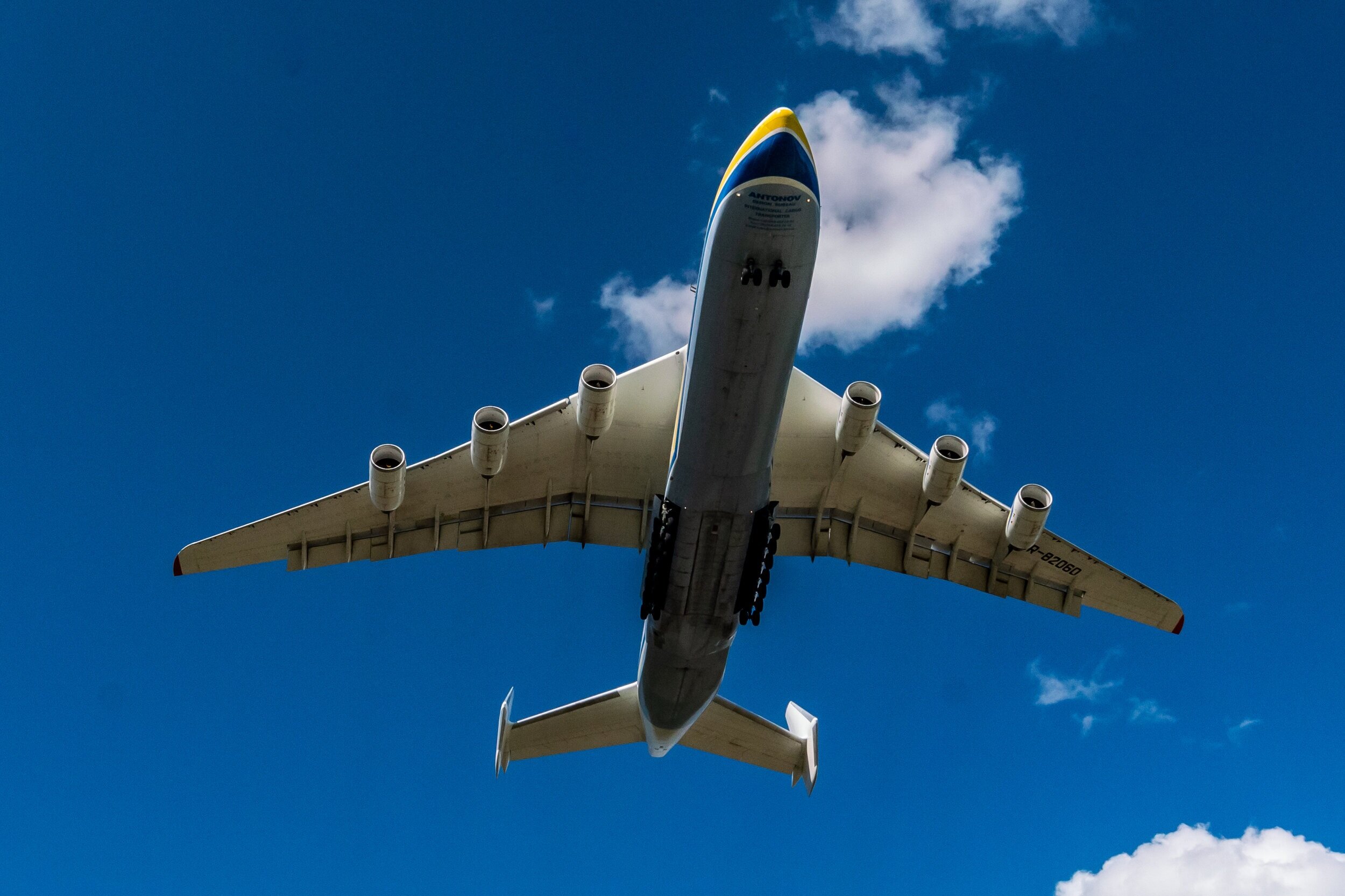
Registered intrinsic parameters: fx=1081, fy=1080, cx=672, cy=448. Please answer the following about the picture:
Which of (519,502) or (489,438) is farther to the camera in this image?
(519,502)

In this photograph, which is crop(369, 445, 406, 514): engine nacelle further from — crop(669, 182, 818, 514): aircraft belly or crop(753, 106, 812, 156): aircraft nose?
crop(753, 106, 812, 156): aircraft nose

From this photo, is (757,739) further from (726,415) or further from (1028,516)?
(726,415)

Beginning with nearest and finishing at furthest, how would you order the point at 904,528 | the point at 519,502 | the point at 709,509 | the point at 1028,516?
the point at 709,509
the point at 1028,516
the point at 519,502
the point at 904,528

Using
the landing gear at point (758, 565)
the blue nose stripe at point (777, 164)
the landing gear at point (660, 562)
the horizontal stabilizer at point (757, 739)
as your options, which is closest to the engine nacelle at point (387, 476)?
the landing gear at point (660, 562)

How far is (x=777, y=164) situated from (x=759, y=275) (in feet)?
4.50

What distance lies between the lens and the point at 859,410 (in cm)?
1750

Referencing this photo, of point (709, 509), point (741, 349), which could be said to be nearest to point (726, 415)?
point (741, 349)

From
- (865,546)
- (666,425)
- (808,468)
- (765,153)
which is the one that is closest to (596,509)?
(666,425)

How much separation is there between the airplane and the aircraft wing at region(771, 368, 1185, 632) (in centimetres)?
3

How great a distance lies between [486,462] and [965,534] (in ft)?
29.8

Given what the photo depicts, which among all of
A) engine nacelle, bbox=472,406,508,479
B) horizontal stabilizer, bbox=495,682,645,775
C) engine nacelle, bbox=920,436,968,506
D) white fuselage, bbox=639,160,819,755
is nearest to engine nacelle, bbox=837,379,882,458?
engine nacelle, bbox=920,436,968,506

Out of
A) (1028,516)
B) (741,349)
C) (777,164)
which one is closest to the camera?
Answer: (777,164)

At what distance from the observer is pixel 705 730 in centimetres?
2241

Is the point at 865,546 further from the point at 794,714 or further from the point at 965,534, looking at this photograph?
the point at 794,714
